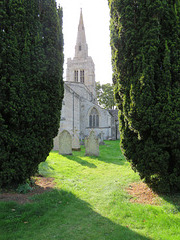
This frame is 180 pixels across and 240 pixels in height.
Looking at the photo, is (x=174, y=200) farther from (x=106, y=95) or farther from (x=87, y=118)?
(x=106, y=95)

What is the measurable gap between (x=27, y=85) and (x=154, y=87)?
327 cm

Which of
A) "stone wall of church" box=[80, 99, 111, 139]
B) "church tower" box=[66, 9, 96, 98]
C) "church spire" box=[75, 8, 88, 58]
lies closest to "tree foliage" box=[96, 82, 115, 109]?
"church tower" box=[66, 9, 96, 98]

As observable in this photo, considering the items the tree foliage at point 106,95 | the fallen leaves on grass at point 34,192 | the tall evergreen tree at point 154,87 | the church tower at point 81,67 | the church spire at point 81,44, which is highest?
the church spire at point 81,44

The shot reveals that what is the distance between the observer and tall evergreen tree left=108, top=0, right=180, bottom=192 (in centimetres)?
378

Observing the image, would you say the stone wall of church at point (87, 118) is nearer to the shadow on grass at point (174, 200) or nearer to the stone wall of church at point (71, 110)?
the stone wall of church at point (71, 110)

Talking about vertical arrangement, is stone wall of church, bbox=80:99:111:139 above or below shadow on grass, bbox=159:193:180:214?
above

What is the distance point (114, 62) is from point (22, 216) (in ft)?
15.1

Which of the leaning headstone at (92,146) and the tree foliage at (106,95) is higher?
the tree foliage at (106,95)

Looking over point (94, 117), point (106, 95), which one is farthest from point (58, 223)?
point (106, 95)

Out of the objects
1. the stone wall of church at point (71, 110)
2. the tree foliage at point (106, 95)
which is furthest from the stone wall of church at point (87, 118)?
the tree foliage at point (106, 95)

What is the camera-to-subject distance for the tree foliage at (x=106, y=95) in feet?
147

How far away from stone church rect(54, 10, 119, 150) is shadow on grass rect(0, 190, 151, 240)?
9.31 meters

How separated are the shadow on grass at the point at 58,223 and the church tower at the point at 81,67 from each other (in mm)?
37477

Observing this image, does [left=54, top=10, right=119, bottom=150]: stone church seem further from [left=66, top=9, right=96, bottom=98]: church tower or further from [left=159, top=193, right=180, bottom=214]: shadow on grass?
[left=159, top=193, right=180, bottom=214]: shadow on grass
